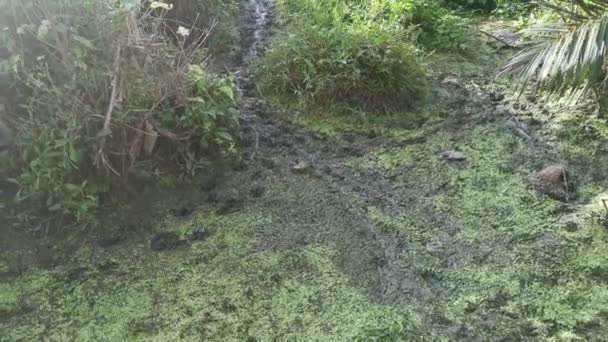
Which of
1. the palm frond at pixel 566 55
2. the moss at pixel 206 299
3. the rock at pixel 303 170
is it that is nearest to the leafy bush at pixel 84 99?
the moss at pixel 206 299

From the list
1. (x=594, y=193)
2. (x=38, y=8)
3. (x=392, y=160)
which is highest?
(x=38, y=8)

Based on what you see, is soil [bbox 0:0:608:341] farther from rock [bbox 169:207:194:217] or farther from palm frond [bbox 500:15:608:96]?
palm frond [bbox 500:15:608:96]

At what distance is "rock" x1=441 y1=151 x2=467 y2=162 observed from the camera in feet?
10.9

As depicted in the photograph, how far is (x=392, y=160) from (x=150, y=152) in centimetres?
138

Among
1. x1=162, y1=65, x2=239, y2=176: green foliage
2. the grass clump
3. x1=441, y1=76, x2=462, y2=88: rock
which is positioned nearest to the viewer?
x1=162, y1=65, x2=239, y2=176: green foliage

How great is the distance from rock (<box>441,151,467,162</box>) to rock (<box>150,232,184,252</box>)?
5.22 ft

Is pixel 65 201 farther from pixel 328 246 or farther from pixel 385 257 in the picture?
pixel 385 257

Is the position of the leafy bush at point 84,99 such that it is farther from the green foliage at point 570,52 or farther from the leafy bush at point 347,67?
the green foliage at point 570,52

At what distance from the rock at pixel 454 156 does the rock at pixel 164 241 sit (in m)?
1.59

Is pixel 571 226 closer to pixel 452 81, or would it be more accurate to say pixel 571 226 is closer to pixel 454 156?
pixel 454 156

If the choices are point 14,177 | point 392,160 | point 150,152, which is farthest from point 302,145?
point 14,177

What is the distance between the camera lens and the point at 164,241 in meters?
2.79

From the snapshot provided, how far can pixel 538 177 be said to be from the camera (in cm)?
304

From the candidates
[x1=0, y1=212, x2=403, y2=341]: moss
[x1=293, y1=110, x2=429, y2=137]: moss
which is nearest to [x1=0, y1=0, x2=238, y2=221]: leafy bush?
[x1=0, y1=212, x2=403, y2=341]: moss
